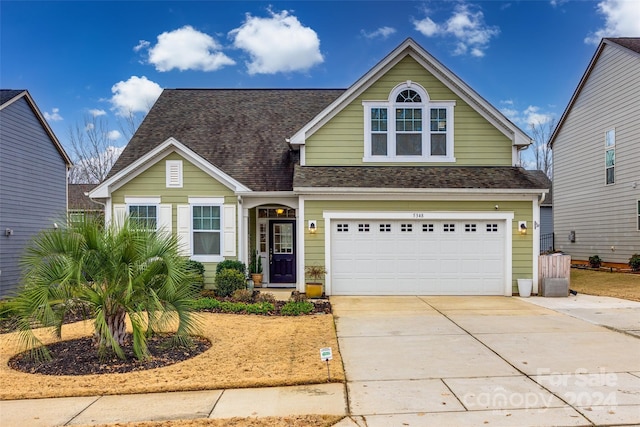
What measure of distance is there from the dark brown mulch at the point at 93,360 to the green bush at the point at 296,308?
2.73 metres

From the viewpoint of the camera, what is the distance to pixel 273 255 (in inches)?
563

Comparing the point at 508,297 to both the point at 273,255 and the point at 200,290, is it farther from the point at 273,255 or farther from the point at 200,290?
the point at 200,290

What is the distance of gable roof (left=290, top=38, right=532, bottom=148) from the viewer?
501 inches

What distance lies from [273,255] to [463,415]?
33.7 ft

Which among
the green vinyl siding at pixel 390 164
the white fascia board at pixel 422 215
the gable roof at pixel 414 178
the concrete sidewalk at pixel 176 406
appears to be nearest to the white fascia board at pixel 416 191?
the gable roof at pixel 414 178

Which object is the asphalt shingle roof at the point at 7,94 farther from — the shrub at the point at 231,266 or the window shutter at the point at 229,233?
the shrub at the point at 231,266

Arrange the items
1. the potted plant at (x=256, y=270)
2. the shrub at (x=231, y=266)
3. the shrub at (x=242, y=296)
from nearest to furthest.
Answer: the shrub at (x=242, y=296) → the shrub at (x=231, y=266) → the potted plant at (x=256, y=270)

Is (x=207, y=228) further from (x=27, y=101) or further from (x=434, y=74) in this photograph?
(x=27, y=101)

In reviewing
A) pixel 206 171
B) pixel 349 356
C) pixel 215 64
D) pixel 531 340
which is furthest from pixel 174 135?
pixel 215 64

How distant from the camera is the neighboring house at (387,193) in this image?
488 inches

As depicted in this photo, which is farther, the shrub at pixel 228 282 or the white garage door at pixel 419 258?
the white garage door at pixel 419 258

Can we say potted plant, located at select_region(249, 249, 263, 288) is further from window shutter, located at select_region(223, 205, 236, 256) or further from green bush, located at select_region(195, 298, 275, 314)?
green bush, located at select_region(195, 298, 275, 314)

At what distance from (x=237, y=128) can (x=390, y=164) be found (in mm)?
5848

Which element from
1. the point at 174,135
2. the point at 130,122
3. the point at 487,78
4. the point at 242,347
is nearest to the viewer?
the point at 242,347
